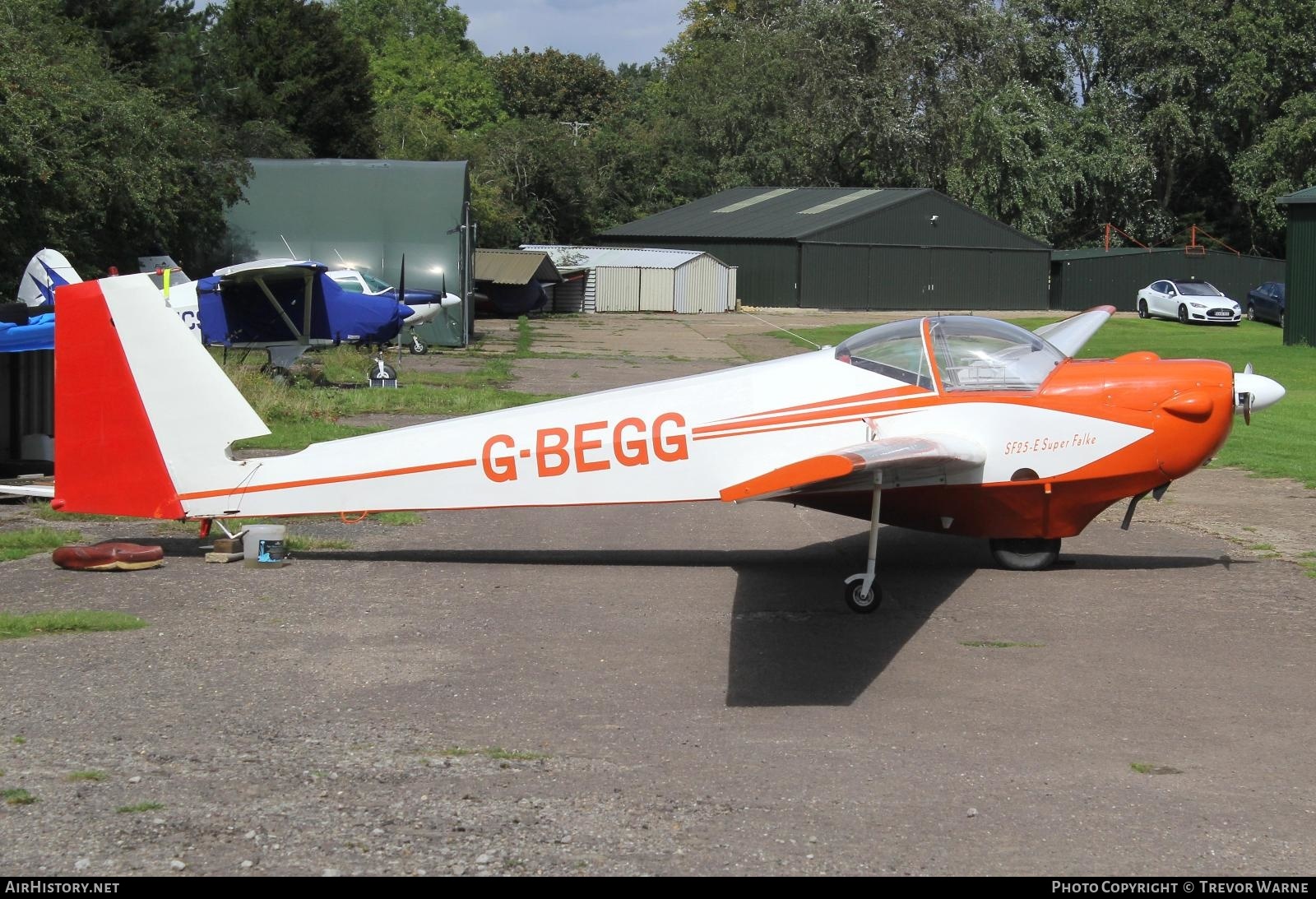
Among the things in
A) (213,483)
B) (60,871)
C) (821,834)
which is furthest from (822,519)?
(60,871)

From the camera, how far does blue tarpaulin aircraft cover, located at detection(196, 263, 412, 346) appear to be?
2462cm

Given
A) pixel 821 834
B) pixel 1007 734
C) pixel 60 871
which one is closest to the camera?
pixel 60 871

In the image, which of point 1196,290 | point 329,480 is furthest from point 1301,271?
point 329,480

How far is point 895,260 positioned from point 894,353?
176 feet

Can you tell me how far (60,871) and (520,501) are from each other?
5.37m

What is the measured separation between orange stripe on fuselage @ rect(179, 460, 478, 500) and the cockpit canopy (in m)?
3.09

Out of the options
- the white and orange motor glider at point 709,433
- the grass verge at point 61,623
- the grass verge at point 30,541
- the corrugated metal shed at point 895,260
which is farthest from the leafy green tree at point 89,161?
the corrugated metal shed at point 895,260

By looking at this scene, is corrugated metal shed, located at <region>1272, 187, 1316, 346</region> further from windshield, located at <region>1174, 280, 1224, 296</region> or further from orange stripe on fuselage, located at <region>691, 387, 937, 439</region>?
orange stripe on fuselage, located at <region>691, 387, 937, 439</region>

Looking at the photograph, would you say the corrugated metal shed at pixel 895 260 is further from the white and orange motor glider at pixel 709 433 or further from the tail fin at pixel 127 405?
the tail fin at pixel 127 405

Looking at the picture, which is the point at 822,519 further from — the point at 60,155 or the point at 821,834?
the point at 60,155

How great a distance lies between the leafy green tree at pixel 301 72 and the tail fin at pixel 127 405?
2017 inches

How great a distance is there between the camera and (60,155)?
2398 centimetres

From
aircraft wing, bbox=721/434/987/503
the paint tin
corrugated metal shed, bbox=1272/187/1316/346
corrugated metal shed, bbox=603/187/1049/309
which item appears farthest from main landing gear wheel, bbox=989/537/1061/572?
corrugated metal shed, bbox=603/187/1049/309

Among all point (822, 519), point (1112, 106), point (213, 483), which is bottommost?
point (822, 519)
